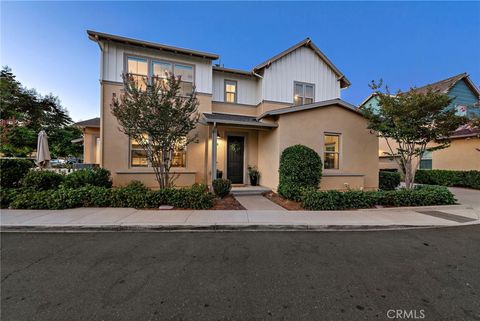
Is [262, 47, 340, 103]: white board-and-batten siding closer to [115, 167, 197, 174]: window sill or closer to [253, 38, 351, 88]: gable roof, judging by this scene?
[253, 38, 351, 88]: gable roof

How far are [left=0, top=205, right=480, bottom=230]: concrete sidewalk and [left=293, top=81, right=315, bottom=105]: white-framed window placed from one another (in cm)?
733

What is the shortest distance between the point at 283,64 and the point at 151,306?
12.3 meters

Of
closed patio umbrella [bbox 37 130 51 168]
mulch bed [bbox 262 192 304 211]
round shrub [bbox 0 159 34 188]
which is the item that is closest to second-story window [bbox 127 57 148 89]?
closed patio umbrella [bbox 37 130 51 168]

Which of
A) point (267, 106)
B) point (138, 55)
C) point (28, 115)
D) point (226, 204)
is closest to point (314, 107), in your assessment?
point (267, 106)

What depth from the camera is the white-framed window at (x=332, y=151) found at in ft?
32.3

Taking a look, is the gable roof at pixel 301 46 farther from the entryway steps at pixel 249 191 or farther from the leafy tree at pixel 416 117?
the entryway steps at pixel 249 191

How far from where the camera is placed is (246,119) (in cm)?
1029

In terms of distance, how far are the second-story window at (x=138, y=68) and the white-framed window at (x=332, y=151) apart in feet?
31.0

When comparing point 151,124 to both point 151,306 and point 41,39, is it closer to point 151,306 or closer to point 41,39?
point 151,306

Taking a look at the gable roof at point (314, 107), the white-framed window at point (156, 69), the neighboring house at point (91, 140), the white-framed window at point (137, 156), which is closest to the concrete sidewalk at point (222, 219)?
the white-framed window at point (137, 156)

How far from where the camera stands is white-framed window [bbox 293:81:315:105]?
11781mm

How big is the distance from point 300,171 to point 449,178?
12.4 metres

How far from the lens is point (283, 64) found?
1149 centimetres

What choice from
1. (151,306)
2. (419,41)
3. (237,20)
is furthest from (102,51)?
(419,41)
